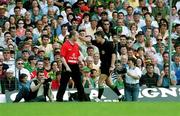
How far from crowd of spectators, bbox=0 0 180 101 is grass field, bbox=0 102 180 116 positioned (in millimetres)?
1592

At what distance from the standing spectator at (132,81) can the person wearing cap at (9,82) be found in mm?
2134

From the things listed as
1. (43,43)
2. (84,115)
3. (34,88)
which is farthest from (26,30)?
(84,115)

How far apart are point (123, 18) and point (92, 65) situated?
1635mm

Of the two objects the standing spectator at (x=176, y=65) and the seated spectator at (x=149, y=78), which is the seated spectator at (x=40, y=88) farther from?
the standing spectator at (x=176, y=65)

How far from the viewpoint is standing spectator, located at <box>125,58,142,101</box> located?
475 inches

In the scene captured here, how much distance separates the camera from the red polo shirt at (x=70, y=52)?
12.2 m

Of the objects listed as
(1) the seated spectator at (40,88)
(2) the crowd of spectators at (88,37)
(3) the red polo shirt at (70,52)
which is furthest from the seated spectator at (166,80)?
(1) the seated spectator at (40,88)

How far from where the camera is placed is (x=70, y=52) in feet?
40.0

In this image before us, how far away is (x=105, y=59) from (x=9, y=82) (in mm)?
1976

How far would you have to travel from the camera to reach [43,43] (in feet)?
41.2

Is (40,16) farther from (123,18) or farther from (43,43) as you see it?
(123,18)

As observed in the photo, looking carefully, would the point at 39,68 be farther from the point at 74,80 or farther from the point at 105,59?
the point at 105,59

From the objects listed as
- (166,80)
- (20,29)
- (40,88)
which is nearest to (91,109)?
(40,88)

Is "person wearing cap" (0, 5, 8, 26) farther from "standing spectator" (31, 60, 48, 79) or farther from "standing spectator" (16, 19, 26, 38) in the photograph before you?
"standing spectator" (31, 60, 48, 79)
